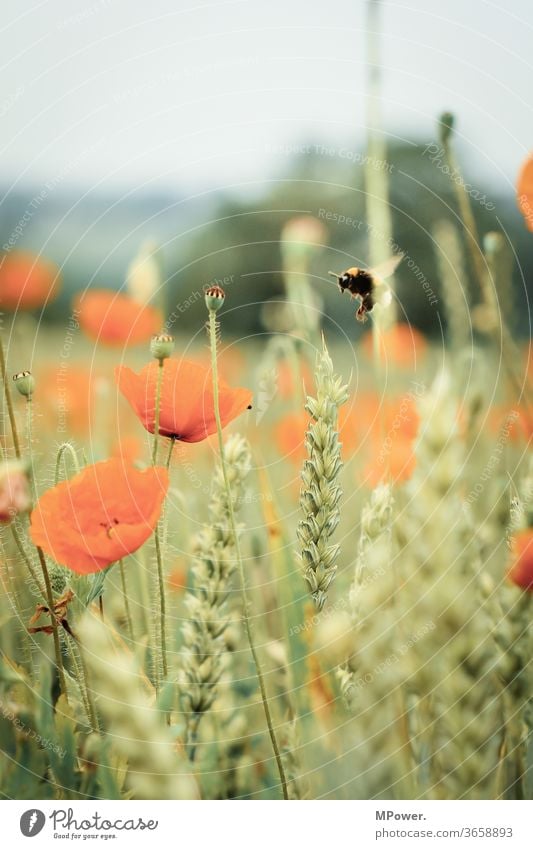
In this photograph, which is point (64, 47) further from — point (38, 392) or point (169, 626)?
point (169, 626)

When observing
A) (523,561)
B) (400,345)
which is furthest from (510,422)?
(523,561)

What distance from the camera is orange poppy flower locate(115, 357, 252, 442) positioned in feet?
1.51

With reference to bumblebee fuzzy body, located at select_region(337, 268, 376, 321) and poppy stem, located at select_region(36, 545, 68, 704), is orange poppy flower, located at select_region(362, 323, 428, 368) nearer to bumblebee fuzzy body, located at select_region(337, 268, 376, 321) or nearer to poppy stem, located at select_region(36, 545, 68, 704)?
bumblebee fuzzy body, located at select_region(337, 268, 376, 321)

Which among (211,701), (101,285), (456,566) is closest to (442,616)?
(456,566)

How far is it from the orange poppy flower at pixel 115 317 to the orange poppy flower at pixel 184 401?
187 millimetres

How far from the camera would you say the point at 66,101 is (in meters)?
0.60

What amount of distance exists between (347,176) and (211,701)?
1.67 ft

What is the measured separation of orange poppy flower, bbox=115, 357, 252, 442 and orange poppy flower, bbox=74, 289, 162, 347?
19 centimetres

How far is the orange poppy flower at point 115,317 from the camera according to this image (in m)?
0.66

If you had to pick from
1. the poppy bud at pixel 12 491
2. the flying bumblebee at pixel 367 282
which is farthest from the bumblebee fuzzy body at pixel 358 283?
the poppy bud at pixel 12 491

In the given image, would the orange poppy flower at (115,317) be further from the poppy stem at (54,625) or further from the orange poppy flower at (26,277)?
the poppy stem at (54,625)

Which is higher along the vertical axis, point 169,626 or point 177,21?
point 177,21

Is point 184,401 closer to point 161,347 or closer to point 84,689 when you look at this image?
point 161,347

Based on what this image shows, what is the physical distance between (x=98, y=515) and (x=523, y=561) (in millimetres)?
246
